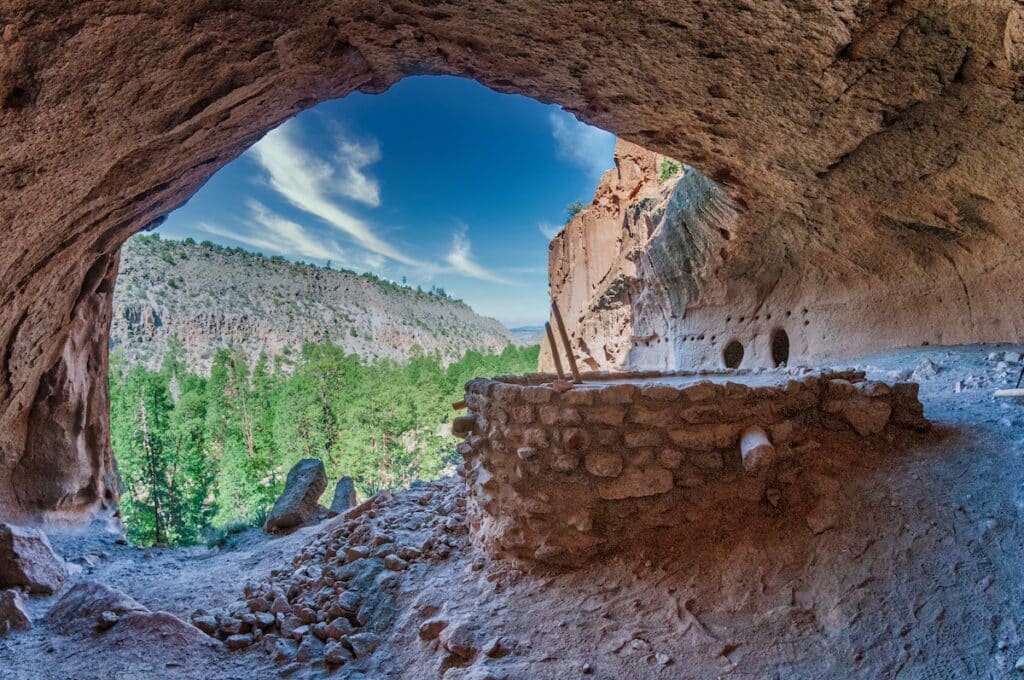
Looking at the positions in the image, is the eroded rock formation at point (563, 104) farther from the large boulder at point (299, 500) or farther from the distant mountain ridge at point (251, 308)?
the distant mountain ridge at point (251, 308)

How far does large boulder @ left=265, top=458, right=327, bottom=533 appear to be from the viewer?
6984 millimetres

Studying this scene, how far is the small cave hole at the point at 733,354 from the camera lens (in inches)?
425

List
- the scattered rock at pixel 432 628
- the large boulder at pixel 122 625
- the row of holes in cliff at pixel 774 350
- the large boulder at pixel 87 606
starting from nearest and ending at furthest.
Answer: the scattered rock at pixel 432 628 → the large boulder at pixel 122 625 → the large boulder at pixel 87 606 → the row of holes in cliff at pixel 774 350

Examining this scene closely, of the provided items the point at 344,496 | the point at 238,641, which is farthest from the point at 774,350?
the point at 238,641

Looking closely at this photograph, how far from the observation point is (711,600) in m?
2.42

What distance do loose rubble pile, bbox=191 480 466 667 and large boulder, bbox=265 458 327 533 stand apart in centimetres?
277

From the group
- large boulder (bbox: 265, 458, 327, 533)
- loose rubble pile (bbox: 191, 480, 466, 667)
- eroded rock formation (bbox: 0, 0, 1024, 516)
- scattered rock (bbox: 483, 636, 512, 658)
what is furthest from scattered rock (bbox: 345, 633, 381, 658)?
large boulder (bbox: 265, 458, 327, 533)

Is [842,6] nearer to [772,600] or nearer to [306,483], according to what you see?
[772,600]

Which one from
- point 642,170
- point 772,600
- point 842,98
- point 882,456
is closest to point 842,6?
point 842,98

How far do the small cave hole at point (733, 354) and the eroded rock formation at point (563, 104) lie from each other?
4093 mm

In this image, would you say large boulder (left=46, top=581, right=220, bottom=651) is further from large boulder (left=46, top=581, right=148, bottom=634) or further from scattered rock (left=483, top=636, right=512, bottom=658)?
scattered rock (left=483, top=636, right=512, bottom=658)

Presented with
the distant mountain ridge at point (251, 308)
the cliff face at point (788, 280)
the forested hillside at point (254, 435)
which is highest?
the distant mountain ridge at point (251, 308)

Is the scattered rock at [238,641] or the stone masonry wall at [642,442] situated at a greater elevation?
the stone masonry wall at [642,442]

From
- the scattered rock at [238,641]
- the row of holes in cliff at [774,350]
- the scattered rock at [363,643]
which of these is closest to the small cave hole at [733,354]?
the row of holes in cliff at [774,350]
